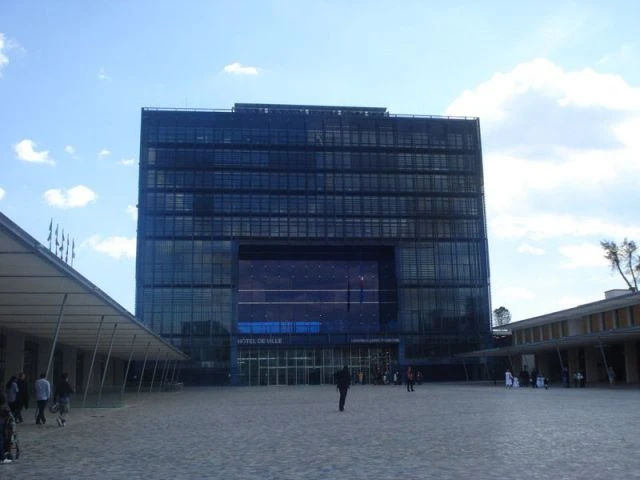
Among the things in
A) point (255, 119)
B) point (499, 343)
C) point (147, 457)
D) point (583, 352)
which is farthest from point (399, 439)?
point (499, 343)

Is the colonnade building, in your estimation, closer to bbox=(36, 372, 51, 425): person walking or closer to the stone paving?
the stone paving

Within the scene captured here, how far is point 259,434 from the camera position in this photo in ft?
56.1

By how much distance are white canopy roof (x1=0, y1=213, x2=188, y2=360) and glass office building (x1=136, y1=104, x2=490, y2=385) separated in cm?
4210

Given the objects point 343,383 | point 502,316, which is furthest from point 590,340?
point 502,316

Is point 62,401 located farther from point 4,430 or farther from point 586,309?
point 586,309

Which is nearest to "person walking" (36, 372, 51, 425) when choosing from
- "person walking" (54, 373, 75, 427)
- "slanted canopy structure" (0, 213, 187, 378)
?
"person walking" (54, 373, 75, 427)

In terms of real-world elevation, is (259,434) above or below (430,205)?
below

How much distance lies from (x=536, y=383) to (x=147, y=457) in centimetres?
3966

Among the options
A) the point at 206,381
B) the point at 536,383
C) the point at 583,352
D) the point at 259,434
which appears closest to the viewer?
the point at 259,434

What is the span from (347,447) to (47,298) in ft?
42.6

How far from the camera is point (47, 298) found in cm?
2314

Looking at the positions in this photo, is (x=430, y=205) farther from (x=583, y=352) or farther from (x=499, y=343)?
(x=583, y=352)

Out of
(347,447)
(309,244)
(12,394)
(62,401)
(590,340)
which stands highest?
(309,244)

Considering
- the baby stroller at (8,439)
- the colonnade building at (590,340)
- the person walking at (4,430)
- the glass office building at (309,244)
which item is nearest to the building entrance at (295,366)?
the glass office building at (309,244)
